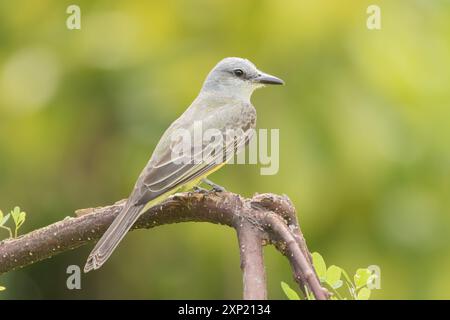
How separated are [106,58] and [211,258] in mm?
1821

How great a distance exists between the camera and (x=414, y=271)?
6676 millimetres

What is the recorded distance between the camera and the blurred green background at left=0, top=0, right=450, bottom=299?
21.7 ft

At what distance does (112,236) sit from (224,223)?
0.52 meters

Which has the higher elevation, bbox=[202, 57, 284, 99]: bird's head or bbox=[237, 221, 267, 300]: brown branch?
bbox=[202, 57, 284, 99]: bird's head

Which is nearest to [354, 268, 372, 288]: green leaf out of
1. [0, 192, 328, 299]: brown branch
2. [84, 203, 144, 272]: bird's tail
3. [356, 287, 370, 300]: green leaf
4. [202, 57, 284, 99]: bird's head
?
[356, 287, 370, 300]: green leaf

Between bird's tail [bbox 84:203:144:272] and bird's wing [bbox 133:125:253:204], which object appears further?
bird's wing [bbox 133:125:253:204]

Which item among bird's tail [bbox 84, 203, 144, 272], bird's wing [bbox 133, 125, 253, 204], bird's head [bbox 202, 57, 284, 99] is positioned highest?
bird's head [bbox 202, 57, 284, 99]

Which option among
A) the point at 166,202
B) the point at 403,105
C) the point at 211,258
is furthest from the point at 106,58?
the point at 166,202

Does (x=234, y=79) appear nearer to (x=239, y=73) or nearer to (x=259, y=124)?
(x=239, y=73)

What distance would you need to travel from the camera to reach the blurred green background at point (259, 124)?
660 cm

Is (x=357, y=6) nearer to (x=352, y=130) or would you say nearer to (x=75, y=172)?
(x=352, y=130)

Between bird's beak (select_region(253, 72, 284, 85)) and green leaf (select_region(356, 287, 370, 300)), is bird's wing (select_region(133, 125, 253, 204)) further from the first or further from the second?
green leaf (select_region(356, 287, 370, 300))

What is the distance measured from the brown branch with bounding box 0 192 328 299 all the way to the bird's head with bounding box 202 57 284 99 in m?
1.67

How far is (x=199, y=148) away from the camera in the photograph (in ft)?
15.9
